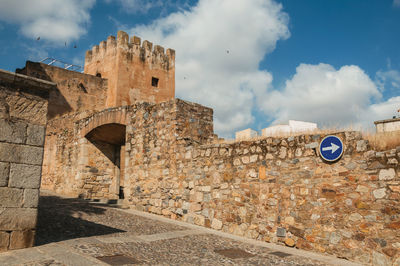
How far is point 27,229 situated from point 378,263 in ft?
15.8

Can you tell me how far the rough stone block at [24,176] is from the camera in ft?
14.0

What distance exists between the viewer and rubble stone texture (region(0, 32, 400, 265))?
497 centimetres

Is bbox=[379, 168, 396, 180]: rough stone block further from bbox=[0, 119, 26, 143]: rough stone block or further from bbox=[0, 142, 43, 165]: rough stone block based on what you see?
bbox=[0, 119, 26, 143]: rough stone block

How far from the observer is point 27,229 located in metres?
4.30

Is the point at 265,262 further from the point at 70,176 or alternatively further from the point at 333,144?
the point at 70,176

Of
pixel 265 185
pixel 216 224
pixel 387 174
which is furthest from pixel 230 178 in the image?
pixel 387 174

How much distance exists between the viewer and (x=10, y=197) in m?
4.20

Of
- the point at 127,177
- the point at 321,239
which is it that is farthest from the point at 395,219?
the point at 127,177

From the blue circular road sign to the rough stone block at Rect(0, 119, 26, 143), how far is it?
15.1ft

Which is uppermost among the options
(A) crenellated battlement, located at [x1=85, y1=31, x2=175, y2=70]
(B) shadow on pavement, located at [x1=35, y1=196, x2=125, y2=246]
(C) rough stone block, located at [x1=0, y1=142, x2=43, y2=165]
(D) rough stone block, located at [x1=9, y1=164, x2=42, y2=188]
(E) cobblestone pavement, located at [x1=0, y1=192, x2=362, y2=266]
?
(A) crenellated battlement, located at [x1=85, y1=31, x2=175, y2=70]

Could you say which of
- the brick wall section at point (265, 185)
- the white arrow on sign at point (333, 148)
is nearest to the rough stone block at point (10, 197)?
the brick wall section at point (265, 185)

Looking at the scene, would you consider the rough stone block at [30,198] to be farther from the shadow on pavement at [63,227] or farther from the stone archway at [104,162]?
the stone archway at [104,162]

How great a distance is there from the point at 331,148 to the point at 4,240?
16.2ft

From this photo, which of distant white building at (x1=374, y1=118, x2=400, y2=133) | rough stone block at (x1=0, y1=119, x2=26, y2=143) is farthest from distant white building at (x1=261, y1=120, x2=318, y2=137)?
rough stone block at (x1=0, y1=119, x2=26, y2=143)
